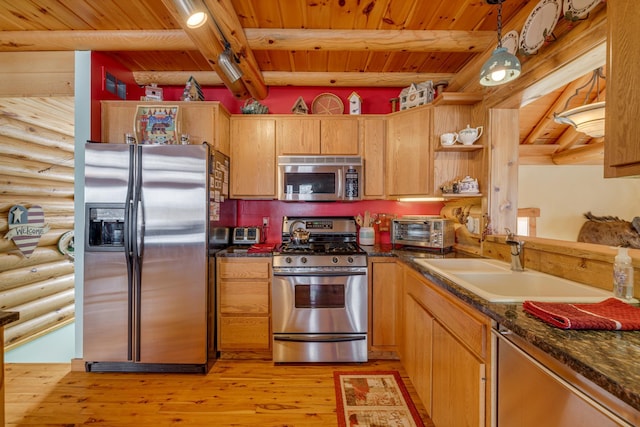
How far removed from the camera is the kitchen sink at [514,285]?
4.02 ft

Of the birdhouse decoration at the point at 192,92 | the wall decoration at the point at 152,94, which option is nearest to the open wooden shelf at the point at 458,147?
the birdhouse decoration at the point at 192,92

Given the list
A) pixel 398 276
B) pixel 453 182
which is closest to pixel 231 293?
pixel 398 276

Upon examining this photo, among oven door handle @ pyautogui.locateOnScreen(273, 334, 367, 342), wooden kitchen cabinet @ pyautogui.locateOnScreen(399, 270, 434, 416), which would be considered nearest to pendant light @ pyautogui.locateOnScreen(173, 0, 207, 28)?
wooden kitchen cabinet @ pyautogui.locateOnScreen(399, 270, 434, 416)

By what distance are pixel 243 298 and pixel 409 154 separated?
2.02 metres

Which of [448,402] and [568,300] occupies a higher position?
[568,300]

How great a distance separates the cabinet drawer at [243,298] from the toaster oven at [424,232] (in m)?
1.32

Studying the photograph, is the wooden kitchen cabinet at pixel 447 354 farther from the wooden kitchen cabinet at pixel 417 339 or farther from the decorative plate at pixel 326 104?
the decorative plate at pixel 326 104

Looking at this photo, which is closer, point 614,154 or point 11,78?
point 614,154

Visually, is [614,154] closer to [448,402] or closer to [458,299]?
[458,299]

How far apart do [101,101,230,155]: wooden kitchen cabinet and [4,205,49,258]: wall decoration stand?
4.05 feet

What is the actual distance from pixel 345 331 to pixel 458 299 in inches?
52.5

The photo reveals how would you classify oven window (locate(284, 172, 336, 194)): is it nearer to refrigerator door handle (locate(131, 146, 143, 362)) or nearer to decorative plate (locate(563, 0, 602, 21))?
refrigerator door handle (locate(131, 146, 143, 362))

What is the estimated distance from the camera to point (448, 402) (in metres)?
1.49

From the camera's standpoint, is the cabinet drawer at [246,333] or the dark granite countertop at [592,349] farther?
the cabinet drawer at [246,333]
